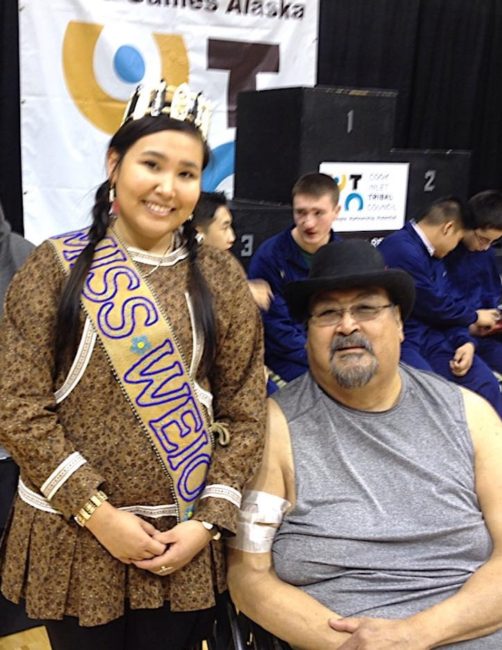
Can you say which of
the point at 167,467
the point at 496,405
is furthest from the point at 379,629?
the point at 496,405

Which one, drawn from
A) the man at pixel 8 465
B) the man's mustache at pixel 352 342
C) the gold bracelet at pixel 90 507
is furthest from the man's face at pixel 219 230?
the gold bracelet at pixel 90 507

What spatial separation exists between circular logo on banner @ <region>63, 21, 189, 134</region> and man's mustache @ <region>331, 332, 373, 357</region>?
8.47 ft

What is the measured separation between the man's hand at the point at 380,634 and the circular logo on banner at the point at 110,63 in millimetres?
2936

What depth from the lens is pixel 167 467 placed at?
1243 millimetres

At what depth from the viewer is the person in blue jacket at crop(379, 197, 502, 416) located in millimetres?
3154

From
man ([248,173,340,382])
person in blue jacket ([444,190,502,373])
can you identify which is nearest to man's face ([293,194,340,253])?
man ([248,173,340,382])

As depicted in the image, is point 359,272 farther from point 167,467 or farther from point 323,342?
point 167,467

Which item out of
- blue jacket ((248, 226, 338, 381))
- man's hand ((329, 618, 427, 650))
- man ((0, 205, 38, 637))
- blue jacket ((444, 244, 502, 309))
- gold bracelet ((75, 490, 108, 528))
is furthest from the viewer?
blue jacket ((444, 244, 502, 309))

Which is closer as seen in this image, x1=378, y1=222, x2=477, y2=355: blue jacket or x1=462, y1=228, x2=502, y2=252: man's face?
x1=378, y1=222, x2=477, y2=355: blue jacket

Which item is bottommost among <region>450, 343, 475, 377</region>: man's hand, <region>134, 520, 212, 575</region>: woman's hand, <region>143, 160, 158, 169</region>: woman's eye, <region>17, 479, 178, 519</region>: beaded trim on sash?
<region>450, 343, 475, 377</region>: man's hand

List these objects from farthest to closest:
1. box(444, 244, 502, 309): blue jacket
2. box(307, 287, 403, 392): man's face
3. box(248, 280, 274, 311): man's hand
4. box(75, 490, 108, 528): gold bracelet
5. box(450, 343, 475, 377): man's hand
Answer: box(444, 244, 502, 309): blue jacket
box(450, 343, 475, 377): man's hand
box(248, 280, 274, 311): man's hand
box(307, 287, 403, 392): man's face
box(75, 490, 108, 528): gold bracelet

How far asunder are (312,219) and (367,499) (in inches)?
60.0

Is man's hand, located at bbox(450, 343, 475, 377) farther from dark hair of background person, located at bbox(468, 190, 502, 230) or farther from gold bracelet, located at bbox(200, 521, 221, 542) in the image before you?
gold bracelet, located at bbox(200, 521, 221, 542)

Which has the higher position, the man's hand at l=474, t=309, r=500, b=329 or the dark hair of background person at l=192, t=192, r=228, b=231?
the dark hair of background person at l=192, t=192, r=228, b=231
